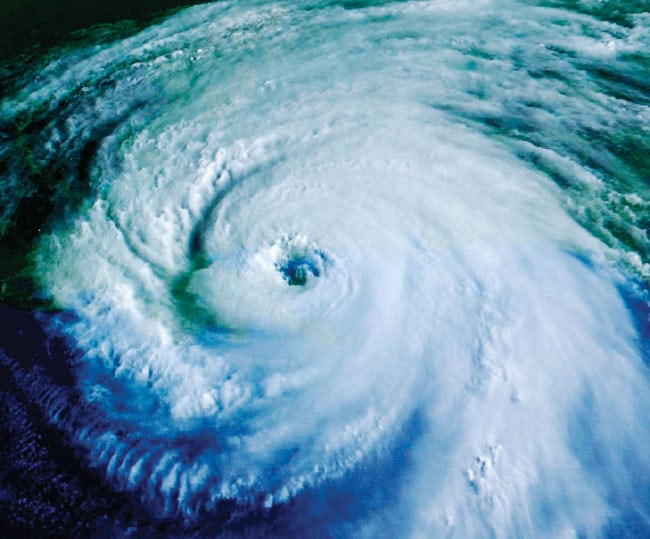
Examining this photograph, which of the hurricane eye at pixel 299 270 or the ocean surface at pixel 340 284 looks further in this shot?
the hurricane eye at pixel 299 270

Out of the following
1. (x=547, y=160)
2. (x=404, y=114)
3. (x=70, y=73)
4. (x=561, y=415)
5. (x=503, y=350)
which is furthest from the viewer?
(x=70, y=73)

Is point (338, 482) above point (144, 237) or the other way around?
the other way around

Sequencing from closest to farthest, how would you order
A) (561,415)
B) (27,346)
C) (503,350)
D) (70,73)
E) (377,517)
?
(377,517) < (561,415) < (503,350) < (27,346) < (70,73)

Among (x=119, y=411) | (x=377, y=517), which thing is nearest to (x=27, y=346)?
(x=119, y=411)

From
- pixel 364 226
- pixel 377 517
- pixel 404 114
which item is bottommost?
pixel 377 517

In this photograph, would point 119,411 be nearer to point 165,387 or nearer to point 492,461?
point 165,387

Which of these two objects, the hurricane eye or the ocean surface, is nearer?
the ocean surface

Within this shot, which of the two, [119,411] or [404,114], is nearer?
[119,411]
